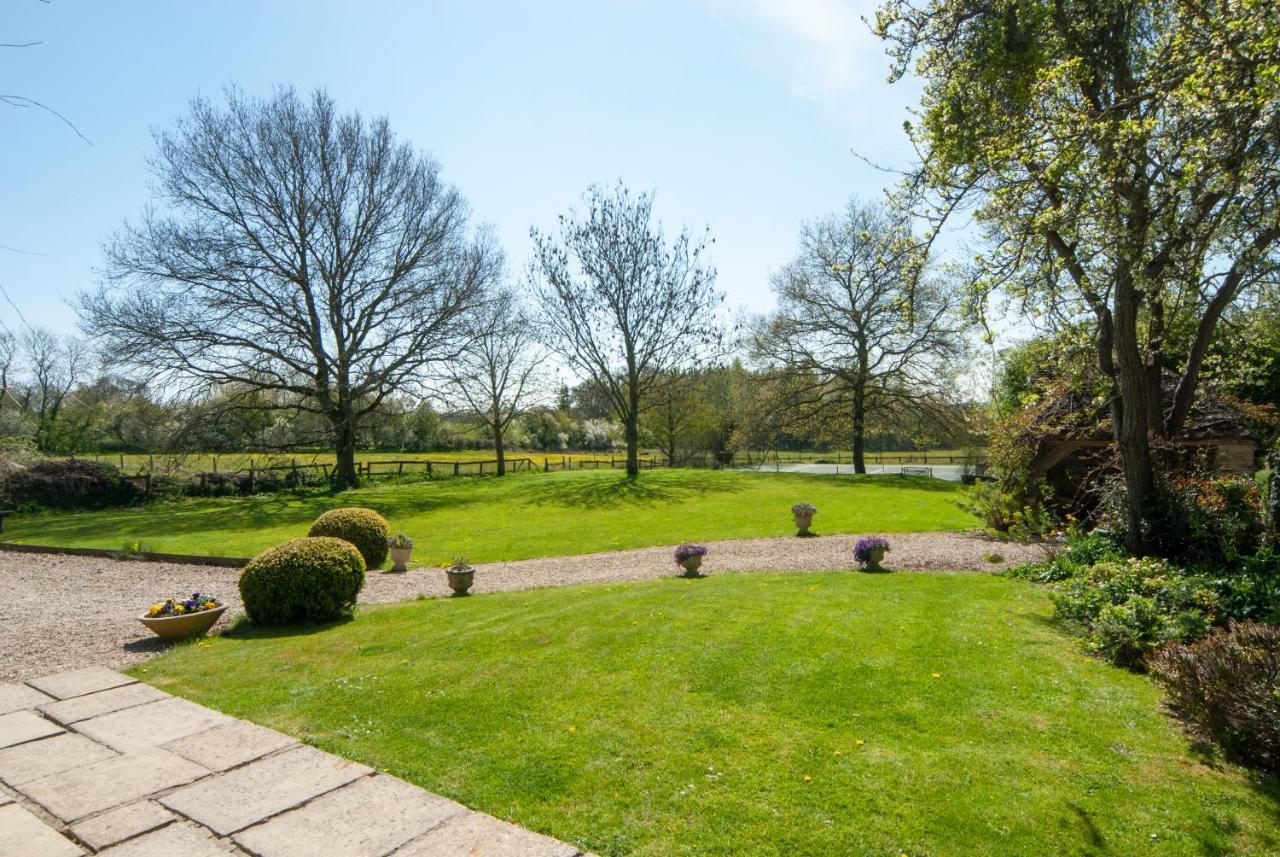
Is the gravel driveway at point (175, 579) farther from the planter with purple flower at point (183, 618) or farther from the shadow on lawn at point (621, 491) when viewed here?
the shadow on lawn at point (621, 491)

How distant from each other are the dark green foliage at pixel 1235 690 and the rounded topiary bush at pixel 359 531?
499 inches

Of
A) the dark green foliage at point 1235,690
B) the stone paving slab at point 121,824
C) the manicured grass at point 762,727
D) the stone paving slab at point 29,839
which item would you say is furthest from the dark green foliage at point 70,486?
the dark green foliage at point 1235,690

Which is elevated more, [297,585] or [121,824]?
[297,585]

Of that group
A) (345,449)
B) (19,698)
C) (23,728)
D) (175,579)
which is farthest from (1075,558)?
(345,449)

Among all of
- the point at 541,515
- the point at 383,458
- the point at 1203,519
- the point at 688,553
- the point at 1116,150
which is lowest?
the point at 541,515

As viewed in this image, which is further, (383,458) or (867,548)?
(383,458)

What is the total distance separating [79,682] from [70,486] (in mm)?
22545

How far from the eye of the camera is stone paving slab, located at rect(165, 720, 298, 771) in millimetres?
4516

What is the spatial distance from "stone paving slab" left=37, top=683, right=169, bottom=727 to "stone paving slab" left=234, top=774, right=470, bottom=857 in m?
2.94

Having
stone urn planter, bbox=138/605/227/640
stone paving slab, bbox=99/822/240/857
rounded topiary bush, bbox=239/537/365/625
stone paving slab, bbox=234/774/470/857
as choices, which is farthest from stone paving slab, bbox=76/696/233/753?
rounded topiary bush, bbox=239/537/365/625

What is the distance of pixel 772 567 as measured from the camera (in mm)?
12906

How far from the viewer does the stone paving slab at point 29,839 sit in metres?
3.47

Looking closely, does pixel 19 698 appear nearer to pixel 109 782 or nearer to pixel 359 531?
pixel 109 782

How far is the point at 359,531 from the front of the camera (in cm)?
1360
